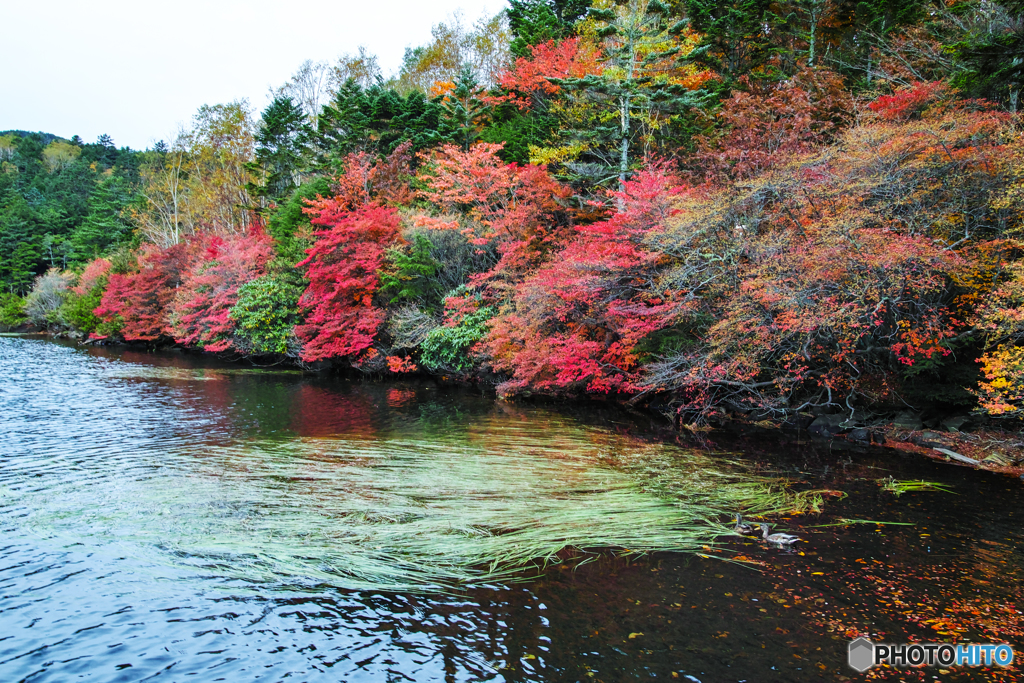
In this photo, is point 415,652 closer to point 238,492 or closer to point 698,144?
point 238,492

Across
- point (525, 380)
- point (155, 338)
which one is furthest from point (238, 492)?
point (155, 338)

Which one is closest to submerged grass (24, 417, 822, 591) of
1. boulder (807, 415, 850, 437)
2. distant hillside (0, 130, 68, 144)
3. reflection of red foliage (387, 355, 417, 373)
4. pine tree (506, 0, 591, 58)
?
boulder (807, 415, 850, 437)

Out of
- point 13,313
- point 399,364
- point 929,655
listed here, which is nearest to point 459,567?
point 929,655

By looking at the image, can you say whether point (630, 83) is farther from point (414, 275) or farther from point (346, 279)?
point (346, 279)

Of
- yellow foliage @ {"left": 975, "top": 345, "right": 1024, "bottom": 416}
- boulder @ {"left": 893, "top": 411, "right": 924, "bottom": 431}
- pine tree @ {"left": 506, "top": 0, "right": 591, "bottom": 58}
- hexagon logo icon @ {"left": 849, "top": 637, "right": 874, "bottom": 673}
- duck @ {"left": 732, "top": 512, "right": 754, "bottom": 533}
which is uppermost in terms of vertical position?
pine tree @ {"left": 506, "top": 0, "right": 591, "bottom": 58}

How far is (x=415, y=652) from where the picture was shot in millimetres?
4547

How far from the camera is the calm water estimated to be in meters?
4.45

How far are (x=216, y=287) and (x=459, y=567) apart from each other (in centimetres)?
2596

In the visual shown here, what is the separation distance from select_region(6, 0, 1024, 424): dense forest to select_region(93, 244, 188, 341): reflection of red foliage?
0.55 feet

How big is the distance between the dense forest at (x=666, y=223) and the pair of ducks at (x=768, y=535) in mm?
4837

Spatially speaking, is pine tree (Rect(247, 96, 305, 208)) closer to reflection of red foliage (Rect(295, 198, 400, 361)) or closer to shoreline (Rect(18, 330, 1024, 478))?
reflection of red foliage (Rect(295, 198, 400, 361))

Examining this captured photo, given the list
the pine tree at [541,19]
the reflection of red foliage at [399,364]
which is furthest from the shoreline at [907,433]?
the pine tree at [541,19]

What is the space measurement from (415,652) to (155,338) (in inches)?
1403

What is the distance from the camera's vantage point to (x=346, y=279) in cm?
2139
